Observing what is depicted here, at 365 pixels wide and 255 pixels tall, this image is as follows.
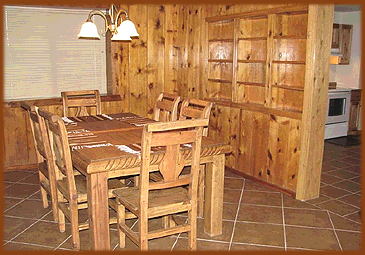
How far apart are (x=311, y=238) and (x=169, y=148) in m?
1.51

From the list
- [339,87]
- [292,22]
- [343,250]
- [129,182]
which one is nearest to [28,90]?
[129,182]

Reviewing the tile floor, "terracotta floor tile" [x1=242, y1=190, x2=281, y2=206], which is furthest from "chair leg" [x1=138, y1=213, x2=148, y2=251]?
"terracotta floor tile" [x1=242, y1=190, x2=281, y2=206]

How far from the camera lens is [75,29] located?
16.6 ft

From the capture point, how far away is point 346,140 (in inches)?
255

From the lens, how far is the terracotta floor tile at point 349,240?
9.78 ft

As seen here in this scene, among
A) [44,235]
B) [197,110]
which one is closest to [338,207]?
[197,110]

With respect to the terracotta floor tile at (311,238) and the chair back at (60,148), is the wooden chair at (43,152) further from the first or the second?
the terracotta floor tile at (311,238)

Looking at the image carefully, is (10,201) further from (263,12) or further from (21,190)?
(263,12)

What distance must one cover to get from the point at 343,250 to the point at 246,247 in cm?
72

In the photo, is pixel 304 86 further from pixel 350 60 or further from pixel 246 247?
pixel 350 60

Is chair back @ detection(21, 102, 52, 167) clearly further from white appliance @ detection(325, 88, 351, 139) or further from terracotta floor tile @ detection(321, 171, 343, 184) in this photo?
white appliance @ detection(325, 88, 351, 139)

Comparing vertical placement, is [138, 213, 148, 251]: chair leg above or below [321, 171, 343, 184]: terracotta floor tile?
above

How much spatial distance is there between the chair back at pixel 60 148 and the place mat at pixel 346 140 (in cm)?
479

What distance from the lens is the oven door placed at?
6.33 metres
